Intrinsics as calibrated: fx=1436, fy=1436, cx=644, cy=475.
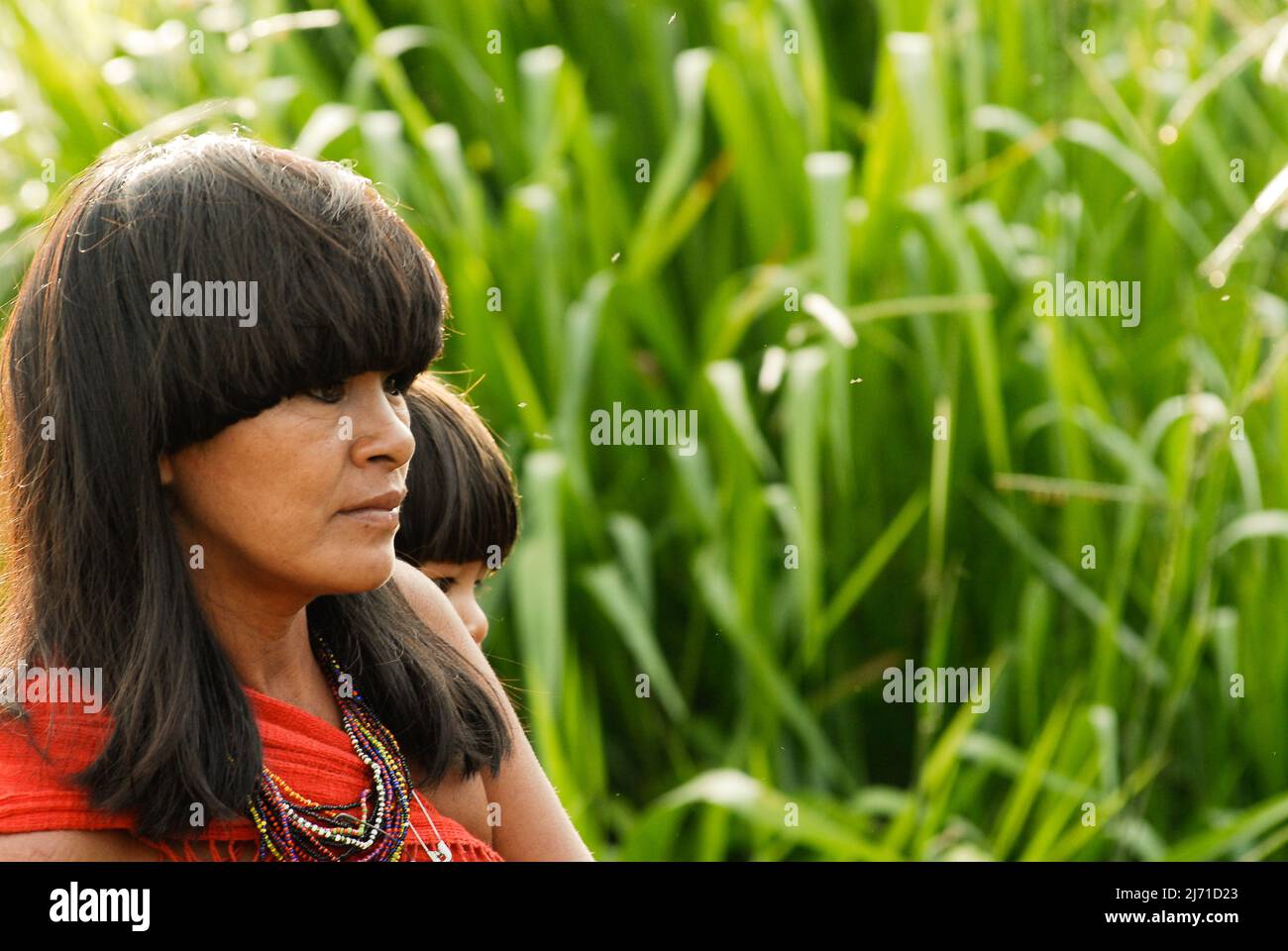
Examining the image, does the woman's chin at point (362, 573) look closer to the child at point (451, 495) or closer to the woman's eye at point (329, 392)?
the woman's eye at point (329, 392)

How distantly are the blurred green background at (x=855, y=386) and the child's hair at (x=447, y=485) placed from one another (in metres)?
0.60

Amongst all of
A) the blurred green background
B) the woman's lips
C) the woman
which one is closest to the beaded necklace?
the woman

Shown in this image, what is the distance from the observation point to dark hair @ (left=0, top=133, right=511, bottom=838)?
2.14 ft

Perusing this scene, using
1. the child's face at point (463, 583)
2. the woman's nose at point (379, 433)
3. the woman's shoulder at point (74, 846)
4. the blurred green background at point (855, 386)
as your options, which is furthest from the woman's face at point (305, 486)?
the blurred green background at point (855, 386)

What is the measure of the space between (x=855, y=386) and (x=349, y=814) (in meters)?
1.20

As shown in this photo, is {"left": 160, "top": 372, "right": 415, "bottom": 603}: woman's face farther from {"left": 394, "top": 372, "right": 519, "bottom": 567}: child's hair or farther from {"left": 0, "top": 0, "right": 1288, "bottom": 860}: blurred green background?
{"left": 0, "top": 0, "right": 1288, "bottom": 860}: blurred green background

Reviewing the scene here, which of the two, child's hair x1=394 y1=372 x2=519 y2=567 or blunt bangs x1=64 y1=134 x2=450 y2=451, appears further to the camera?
child's hair x1=394 y1=372 x2=519 y2=567

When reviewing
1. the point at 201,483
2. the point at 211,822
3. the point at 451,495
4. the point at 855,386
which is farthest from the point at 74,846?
the point at 855,386

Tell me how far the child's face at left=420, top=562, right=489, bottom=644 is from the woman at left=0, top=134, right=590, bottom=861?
0.22m

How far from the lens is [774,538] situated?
1.76 metres

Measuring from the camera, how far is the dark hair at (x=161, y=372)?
653 millimetres
